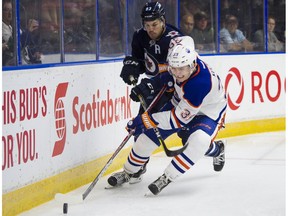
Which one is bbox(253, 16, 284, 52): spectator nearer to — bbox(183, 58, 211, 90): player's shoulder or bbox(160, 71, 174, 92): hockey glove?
bbox(160, 71, 174, 92): hockey glove

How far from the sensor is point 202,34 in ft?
24.2

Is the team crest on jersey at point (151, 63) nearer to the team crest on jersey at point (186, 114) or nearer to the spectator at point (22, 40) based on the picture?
the team crest on jersey at point (186, 114)

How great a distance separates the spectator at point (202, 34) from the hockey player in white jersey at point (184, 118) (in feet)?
7.00

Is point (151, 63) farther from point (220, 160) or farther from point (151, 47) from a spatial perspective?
point (220, 160)

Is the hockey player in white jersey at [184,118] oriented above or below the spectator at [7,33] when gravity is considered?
below

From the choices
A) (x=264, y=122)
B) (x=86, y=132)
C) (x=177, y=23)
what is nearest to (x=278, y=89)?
(x=264, y=122)

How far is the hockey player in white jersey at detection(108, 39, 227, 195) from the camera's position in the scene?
482 cm

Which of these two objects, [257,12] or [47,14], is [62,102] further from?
[257,12]

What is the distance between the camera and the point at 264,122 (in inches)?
300

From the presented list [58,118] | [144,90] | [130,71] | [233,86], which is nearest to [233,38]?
[233,86]

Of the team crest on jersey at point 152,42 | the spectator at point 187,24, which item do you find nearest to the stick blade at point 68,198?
the team crest on jersey at point 152,42

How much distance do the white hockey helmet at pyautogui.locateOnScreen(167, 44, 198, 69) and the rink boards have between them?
2.05ft

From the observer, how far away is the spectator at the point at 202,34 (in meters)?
7.30

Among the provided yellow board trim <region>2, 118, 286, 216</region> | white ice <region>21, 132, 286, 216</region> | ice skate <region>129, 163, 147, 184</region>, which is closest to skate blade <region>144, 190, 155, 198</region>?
white ice <region>21, 132, 286, 216</region>
